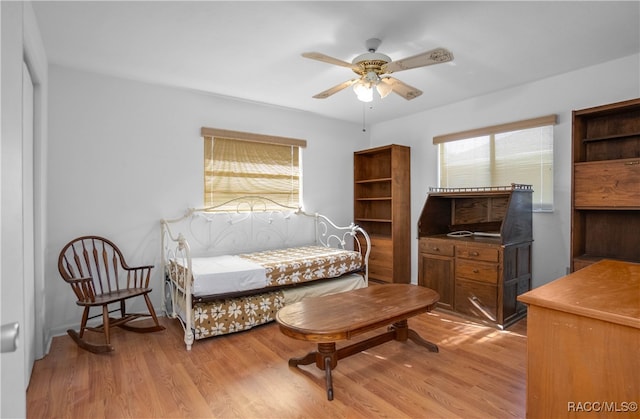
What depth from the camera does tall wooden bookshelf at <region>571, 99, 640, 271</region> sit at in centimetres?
247

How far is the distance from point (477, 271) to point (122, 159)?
3444mm

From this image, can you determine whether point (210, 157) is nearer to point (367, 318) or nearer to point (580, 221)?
point (367, 318)

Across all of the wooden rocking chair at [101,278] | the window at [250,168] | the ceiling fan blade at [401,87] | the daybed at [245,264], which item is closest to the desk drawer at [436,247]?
the daybed at [245,264]

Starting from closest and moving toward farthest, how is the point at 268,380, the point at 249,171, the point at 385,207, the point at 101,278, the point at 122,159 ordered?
the point at 268,380, the point at 101,278, the point at 122,159, the point at 249,171, the point at 385,207

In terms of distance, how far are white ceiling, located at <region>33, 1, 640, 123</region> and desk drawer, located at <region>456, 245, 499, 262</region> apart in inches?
62.4

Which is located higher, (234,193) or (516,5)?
(516,5)

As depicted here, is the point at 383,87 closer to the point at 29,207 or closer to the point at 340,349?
the point at 340,349

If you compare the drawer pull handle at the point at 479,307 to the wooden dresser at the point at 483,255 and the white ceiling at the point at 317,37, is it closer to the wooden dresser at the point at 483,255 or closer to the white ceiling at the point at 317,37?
the wooden dresser at the point at 483,255

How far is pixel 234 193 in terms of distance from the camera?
3791mm

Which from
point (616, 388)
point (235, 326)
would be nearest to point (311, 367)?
point (235, 326)

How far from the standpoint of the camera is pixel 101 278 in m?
2.99

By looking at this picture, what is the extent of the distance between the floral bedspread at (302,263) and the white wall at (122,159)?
1.03 m

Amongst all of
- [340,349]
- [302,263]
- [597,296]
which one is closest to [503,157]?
[302,263]

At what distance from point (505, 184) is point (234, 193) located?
2945mm
